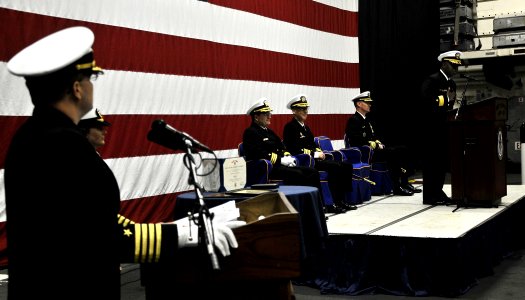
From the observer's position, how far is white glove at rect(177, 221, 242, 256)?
4.96 feet

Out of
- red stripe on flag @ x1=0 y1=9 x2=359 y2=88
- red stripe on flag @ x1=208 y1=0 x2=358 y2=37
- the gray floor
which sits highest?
red stripe on flag @ x1=208 y1=0 x2=358 y2=37

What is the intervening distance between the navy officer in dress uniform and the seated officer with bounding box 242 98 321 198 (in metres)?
3.83

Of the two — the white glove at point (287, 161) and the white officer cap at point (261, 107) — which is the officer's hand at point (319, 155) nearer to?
the white glove at point (287, 161)

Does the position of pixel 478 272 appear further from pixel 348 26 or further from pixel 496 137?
pixel 348 26

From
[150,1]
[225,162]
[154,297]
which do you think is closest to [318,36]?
[150,1]

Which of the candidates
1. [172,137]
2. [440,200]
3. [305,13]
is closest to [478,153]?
[440,200]

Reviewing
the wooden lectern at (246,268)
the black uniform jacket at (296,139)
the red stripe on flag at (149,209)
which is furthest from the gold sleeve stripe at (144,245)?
the black uniform jacket at (296,139)

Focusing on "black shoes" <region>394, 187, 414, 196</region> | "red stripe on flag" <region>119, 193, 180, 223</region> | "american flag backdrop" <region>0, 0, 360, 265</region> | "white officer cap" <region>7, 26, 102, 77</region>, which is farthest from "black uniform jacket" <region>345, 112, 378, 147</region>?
"white officer cap" <region>7, 26, 102, 77</region>

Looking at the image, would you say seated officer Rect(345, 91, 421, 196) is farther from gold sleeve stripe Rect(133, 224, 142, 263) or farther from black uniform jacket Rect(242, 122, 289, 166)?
gold sleeve stripe Rect(133, 224, 142, 263)

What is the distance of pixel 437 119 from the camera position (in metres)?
5.41

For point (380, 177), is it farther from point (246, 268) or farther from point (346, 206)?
point (246, 268)

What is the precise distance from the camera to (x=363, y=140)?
6586mm

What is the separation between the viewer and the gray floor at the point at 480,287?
3576 mm

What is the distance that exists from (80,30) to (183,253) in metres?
0.58
